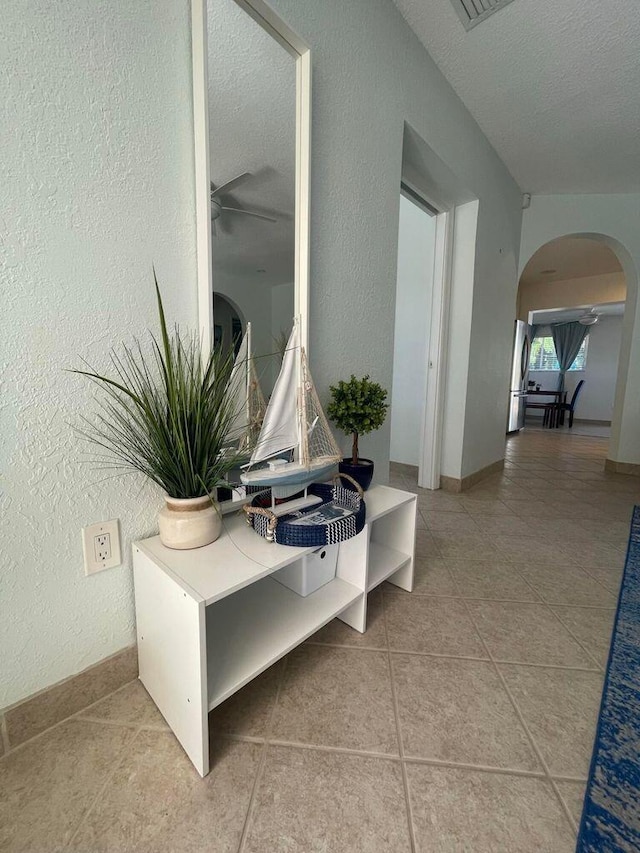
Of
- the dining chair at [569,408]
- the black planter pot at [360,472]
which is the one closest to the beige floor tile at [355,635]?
the black planter pot at [360,472]

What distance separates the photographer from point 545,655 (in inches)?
43.8

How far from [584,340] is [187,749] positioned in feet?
31.7

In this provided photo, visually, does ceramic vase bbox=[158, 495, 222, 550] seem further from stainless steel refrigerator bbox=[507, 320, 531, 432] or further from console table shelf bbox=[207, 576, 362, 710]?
stainless steel refrigerator bbox=[507, 320, 531, 432]

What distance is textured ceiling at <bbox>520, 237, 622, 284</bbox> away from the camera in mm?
4105

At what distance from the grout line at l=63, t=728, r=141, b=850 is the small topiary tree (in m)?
1.03

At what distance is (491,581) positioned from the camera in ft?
4.99

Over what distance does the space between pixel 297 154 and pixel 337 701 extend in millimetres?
1618

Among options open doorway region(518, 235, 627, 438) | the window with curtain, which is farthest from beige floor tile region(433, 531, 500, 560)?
the window with curtain

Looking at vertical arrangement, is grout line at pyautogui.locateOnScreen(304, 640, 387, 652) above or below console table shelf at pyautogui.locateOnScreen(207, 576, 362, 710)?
below

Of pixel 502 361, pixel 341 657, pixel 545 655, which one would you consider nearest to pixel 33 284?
pixel 341 657

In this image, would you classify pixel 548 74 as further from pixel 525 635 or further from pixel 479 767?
pixel 479 767

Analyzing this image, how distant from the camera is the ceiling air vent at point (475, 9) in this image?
1.47 m

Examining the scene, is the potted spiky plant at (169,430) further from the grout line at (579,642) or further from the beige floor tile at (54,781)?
the grout line at (579,642)

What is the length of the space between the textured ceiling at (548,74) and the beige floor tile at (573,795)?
2.65 m
